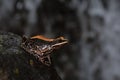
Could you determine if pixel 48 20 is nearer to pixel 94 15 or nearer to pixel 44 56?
pixel 94 15

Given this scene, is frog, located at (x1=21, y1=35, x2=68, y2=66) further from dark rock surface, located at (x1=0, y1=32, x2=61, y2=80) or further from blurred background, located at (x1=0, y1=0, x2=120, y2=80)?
blurred background, located at (x1=0, y1=0, x2=120, y2=80)

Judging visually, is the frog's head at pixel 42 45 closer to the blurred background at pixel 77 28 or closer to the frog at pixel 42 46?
the frog at pixel 42 46

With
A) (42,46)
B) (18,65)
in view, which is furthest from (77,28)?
(18,65)

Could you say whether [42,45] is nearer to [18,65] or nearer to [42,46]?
[42,46]

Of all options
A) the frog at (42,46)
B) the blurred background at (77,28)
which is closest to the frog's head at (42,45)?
the frog at (42,46)

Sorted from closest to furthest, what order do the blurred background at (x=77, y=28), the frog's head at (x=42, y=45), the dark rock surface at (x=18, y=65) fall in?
the dark rock surface at (x=18, y=65) < the frog's head at (x=42, y=45) < the blurred background at (x=77, y=28)

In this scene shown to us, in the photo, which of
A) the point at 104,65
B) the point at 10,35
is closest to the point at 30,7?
the point at 104,65
